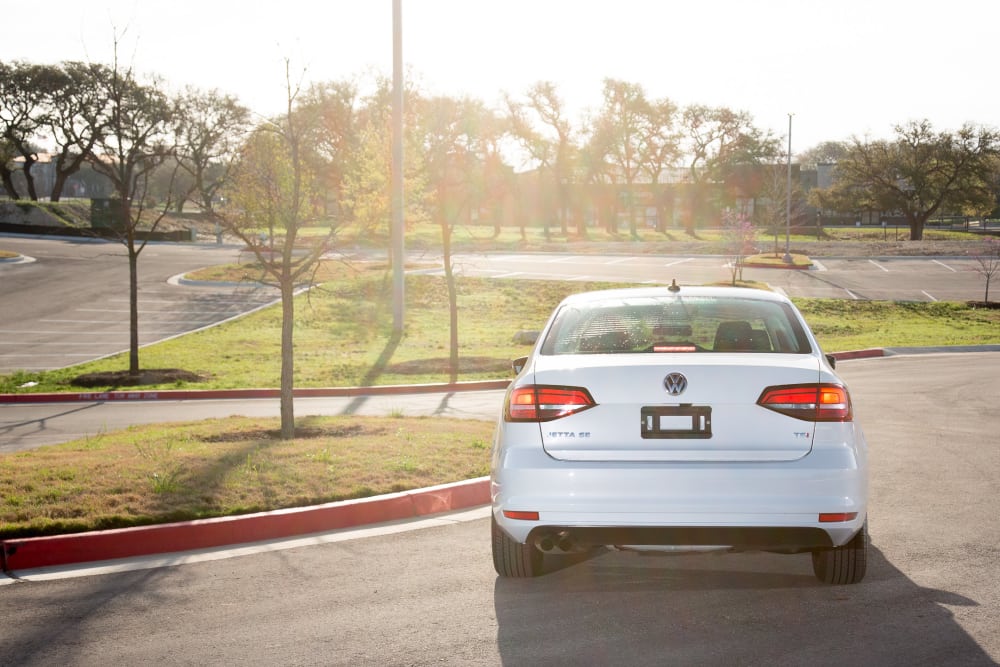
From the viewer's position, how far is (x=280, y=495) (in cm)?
835

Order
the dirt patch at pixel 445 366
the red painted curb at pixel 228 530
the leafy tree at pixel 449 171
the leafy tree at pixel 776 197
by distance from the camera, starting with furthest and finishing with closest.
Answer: the leafy tree at pixel 776 197 → the leafy tree at pixel 449 171 → the dirt patch at pixel 445 366 → the red painted curb at pixel 228 530

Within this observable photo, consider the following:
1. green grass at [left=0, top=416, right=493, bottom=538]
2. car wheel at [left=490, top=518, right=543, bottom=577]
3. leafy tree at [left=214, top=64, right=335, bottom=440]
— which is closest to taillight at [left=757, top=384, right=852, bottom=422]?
car wheel at [left=490, top=518, right=543, bottom=577]

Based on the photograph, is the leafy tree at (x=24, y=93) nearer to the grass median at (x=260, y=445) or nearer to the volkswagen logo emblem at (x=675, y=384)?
the grass median at (x=260, y=445)

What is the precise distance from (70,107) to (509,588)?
3090 inches

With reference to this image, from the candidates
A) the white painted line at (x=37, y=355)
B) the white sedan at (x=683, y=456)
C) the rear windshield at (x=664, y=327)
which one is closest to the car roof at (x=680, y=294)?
the rear windshield at (x=664, y=327)

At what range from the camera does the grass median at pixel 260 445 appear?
318 inches

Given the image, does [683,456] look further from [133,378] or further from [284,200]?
[133,378]

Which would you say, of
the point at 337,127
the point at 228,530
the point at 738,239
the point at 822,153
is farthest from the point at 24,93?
the point at 822,153

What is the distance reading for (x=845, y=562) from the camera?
6.02 meters

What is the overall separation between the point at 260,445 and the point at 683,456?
6.27 meters

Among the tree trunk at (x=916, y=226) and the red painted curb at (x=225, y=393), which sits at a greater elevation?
the tree trunk at (x=916, y=226)

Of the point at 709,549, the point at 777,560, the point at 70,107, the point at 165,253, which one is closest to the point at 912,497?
the point at 777,560

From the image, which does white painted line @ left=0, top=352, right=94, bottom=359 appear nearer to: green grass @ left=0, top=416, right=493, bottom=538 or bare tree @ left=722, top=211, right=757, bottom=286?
green grass @ left=0, top=416, right=493, bottom=538

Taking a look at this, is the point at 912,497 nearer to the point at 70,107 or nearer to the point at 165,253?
the point at 165,253
